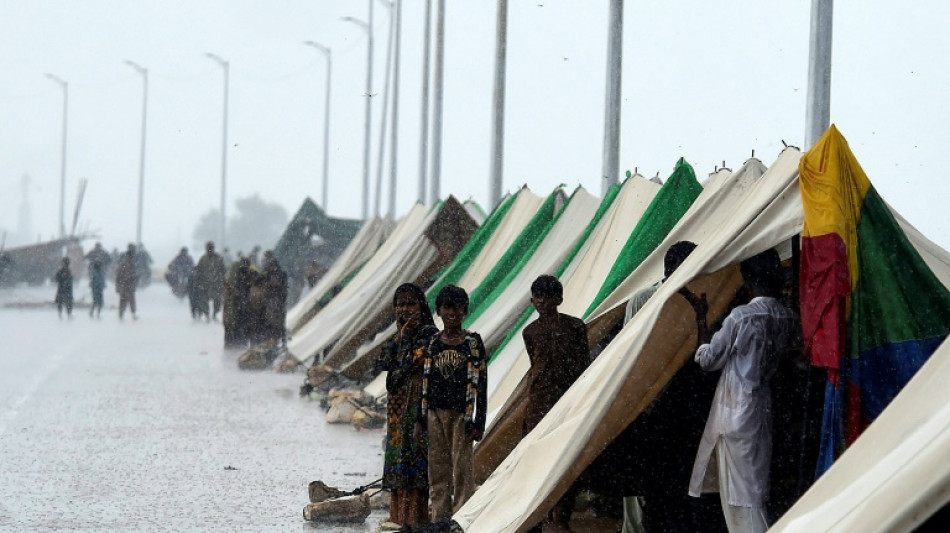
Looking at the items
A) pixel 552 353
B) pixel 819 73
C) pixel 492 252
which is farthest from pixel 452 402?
pixel 492 252

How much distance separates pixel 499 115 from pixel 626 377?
12060 millimetres

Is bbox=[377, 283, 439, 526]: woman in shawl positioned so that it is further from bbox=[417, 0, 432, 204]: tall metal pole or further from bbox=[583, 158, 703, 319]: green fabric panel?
bbox=[417, 0, 432, 204]: tall metal pole

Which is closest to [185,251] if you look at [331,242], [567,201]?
[331,242]

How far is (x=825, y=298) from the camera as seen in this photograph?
6.23 metres

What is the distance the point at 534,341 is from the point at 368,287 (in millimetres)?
9696

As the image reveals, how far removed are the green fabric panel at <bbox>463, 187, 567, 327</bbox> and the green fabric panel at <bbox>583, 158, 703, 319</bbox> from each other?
2.89 metres

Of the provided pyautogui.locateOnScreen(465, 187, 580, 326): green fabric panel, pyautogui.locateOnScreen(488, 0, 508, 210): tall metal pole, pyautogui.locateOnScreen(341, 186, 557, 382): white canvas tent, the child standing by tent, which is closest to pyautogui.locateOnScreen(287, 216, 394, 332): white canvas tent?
pyautogui.locateOnScreen(488, 0, 508, 210): tall metal pole

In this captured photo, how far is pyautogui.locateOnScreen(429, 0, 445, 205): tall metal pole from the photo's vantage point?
23.3 m

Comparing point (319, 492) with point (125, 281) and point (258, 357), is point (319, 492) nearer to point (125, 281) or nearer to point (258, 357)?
point (258, 357)

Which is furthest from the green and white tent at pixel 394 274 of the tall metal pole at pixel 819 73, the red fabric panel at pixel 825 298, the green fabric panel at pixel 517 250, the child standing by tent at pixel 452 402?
the red fabric panel at pixel 825 298

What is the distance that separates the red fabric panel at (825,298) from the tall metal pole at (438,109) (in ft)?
55.8

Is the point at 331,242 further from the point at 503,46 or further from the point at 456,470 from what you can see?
the point at 456,470

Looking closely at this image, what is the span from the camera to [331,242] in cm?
3259

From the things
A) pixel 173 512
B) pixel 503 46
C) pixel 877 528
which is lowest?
pixel 173 512
